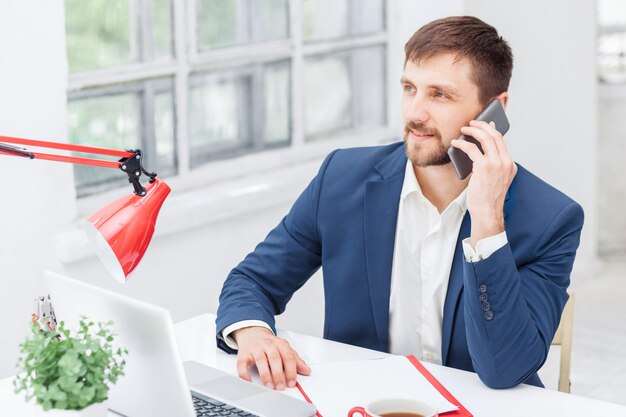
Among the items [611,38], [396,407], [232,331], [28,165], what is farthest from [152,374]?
[611,38]

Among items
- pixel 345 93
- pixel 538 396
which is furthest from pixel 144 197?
pixel 345 93

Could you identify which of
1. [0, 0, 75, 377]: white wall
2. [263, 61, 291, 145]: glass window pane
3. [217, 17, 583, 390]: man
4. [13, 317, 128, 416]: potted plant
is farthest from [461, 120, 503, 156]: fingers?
[263, 61, 291, 145]: glass window pane

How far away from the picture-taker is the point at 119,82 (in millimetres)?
2951

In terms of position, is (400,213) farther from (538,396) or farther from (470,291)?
(538,396)

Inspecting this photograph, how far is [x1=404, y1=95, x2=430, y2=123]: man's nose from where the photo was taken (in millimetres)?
1924

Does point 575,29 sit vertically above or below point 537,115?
above

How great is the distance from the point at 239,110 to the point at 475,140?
5.27ft

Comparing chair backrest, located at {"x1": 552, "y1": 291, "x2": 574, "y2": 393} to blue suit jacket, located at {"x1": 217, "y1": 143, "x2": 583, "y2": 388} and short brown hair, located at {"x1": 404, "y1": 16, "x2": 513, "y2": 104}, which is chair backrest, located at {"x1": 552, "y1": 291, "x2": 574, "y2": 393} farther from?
short brown hair, located at {"x1": 404, "y1": 16, "x2": 513, "y2": 104}

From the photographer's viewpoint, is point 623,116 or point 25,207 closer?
point 25,207

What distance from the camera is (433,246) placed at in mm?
1996

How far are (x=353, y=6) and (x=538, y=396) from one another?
2.29 meters

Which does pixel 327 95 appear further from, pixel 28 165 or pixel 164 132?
pixel 28 165

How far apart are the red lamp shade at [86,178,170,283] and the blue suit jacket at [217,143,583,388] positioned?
0.47 metres

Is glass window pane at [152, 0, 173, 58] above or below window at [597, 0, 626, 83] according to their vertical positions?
above
